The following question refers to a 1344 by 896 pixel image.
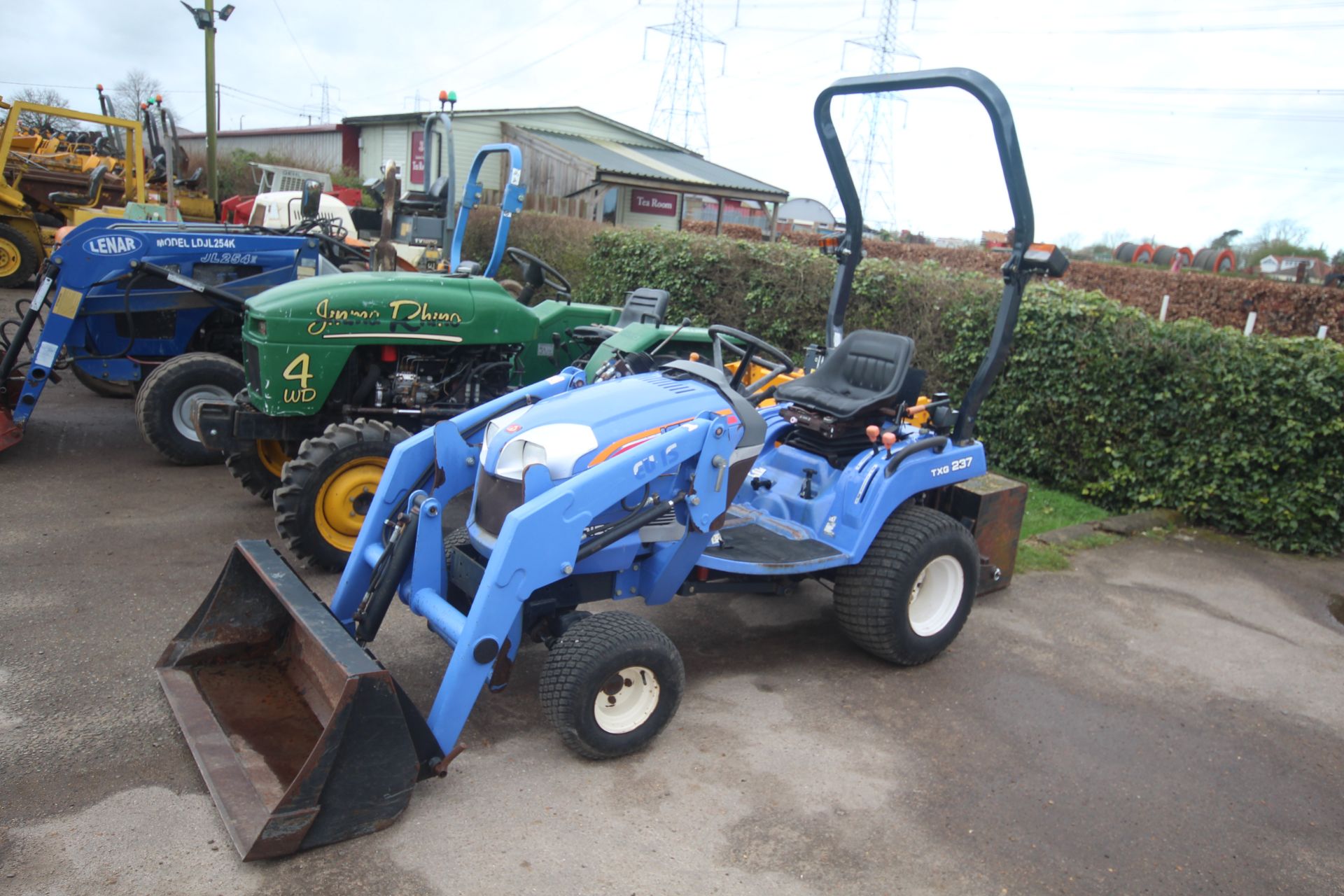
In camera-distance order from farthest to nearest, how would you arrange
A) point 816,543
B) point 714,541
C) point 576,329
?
1. point 576,329
2. point 816,543
3. point 714,541

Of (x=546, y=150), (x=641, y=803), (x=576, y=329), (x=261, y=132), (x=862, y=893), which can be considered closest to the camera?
(x=862, y=893)

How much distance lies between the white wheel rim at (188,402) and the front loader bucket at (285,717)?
3293 mm

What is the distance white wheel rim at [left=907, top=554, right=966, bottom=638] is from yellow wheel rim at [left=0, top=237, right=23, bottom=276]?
14779mm

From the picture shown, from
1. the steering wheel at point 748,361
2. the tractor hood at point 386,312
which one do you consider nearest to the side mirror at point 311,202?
the tractor hood at point 386,312

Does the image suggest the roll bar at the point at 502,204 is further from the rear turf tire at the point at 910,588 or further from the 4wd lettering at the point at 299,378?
the rear turf tire at the point at 910,588

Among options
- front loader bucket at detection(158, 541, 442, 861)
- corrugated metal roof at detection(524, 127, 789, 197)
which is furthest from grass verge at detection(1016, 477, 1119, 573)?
corrugated metal roof at detection(524, 127, 789, 197)

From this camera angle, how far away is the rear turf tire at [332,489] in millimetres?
4836

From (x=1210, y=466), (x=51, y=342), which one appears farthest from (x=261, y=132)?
(x=1210, y=466)

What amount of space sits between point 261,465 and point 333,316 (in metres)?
1.14

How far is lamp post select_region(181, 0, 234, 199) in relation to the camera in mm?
15578

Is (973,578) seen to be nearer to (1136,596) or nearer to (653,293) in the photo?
(1136,596)

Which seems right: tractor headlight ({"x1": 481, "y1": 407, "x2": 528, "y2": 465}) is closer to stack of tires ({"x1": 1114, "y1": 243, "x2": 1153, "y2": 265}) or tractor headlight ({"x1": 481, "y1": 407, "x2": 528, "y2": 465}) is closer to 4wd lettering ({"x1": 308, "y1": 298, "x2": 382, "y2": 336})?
→ 4wd lettering ({"x1": 308, "y1": 298, "x2": 382, "y2": 336})

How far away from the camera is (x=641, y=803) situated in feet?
10.4

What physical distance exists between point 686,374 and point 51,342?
16.0 ft
